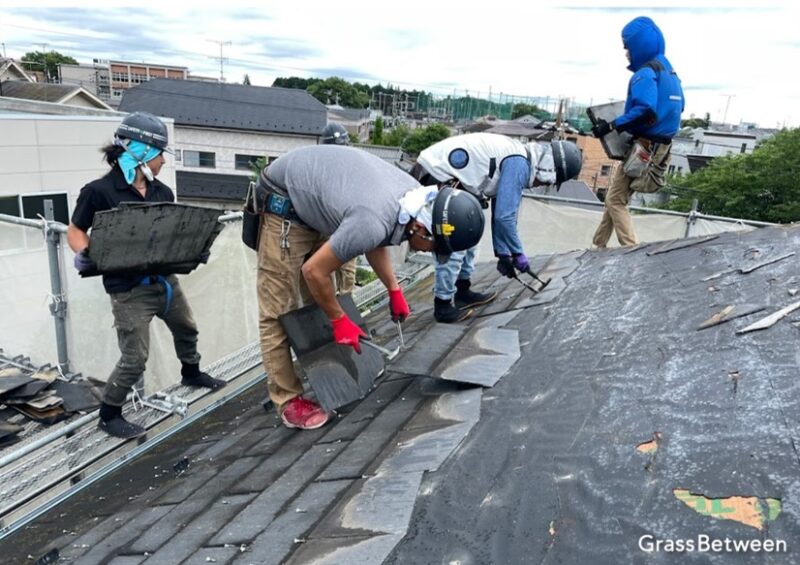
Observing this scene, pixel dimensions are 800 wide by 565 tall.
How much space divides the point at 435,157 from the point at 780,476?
3240 millimetres

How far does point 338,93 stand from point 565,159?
97.8 metres

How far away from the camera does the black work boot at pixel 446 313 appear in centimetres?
455

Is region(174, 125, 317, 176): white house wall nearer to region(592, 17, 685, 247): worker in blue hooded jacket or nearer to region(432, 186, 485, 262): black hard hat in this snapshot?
region(592, 17, 685, 247): worker in blue hooded jacket

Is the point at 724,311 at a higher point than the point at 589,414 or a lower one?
higher

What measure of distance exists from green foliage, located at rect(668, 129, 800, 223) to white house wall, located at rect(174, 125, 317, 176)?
824 inches

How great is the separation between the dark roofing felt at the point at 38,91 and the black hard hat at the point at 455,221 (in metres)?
32.1

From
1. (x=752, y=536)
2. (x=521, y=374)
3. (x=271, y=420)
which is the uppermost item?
(x=752, y=536)

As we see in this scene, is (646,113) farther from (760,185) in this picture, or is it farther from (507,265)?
(760,185)

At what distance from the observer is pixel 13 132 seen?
46.9 feet

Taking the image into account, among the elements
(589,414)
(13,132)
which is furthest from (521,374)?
(13,132)

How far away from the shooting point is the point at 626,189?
5.99m

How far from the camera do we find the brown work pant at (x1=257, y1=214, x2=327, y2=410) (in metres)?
3.33

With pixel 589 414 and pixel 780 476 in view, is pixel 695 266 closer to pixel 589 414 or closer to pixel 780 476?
pixel 589 414

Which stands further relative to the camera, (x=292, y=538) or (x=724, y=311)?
(x=724, y=311)
